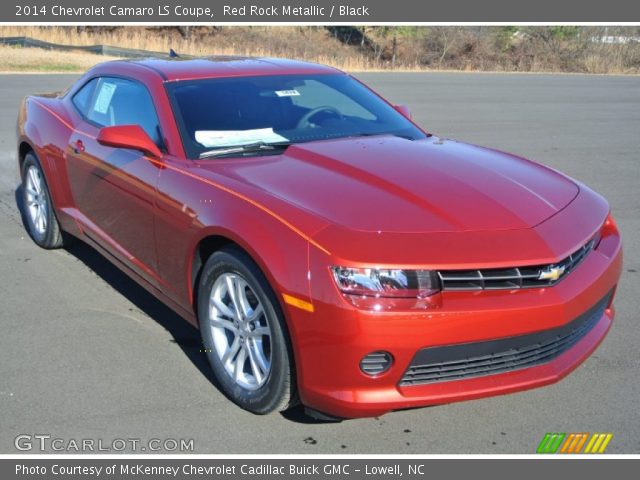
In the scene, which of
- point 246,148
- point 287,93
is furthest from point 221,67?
point 246,148

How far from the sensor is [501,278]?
10.6 ft

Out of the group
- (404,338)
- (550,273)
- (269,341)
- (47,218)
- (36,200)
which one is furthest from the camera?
(36,200)

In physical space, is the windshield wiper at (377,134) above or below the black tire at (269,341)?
above

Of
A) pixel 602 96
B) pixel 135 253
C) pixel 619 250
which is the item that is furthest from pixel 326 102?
pixel 602 96

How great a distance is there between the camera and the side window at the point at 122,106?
4654 millimetres

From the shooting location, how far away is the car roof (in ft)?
16.0

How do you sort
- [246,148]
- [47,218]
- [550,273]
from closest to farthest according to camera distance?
[550,273] → [246,148] → [47,218]

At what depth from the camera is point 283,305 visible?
3.24 metres

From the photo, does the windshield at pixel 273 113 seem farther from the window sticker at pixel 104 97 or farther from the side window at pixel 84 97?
the side window at pixel 84 97

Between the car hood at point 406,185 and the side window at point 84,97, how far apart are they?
1917 mm

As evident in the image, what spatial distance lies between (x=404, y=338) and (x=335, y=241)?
Result: 490 millimetres

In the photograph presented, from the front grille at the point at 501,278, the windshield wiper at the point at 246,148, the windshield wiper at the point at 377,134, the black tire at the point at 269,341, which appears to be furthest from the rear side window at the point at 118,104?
the front grille at the point at 501,278

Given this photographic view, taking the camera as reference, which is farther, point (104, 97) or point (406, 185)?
point (104, 97)

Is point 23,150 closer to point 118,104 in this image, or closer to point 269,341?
point 118,104
